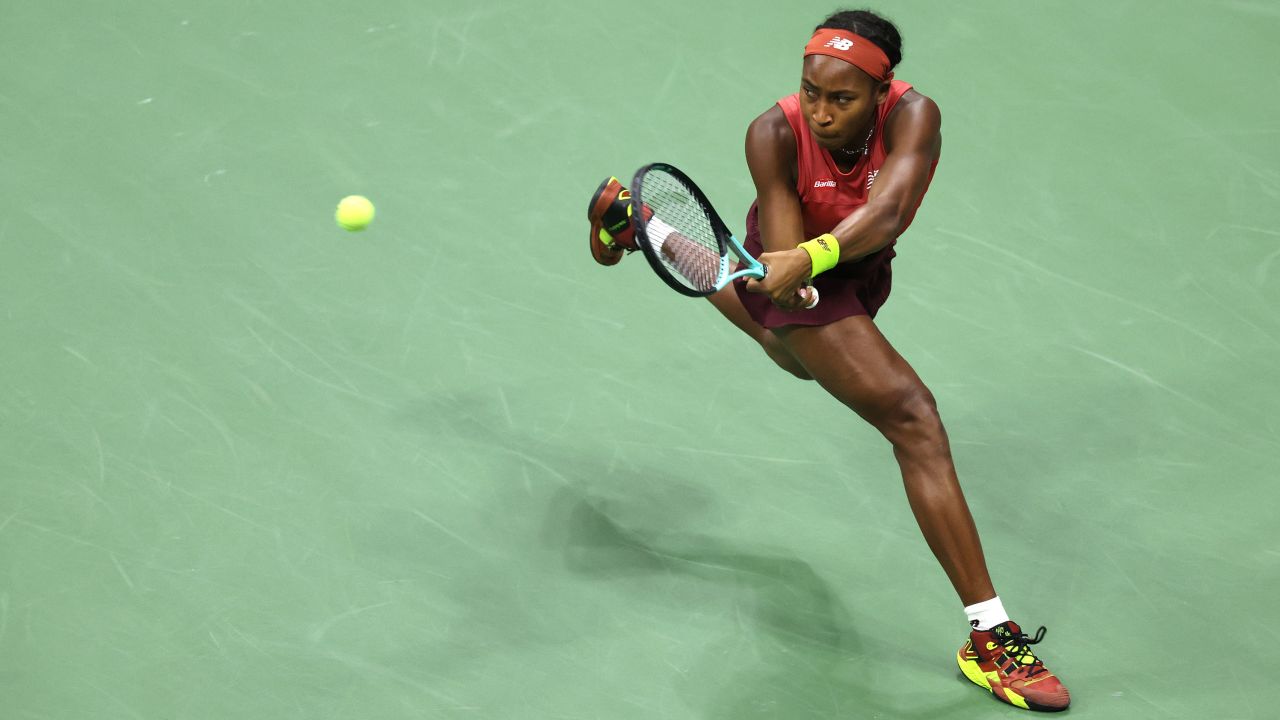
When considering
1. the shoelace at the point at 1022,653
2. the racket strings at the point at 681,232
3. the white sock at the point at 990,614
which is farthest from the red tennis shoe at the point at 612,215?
the shoelace at the point at 1022,653

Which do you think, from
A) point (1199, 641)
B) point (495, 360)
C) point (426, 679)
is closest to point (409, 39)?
point (495, 360)

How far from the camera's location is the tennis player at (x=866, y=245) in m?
3.90

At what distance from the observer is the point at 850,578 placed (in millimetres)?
4492

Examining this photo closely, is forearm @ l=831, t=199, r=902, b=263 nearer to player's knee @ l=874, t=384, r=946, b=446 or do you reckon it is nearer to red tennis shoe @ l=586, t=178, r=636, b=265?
player's knee @ l=874, t=384, r=946, b=446

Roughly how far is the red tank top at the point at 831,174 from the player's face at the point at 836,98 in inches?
3.3

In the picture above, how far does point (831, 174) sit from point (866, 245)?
31 cm

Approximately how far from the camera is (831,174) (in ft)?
13.6

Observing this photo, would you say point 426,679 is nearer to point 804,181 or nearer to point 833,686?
point 833,686

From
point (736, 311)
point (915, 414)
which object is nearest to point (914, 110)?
point (915, 414)

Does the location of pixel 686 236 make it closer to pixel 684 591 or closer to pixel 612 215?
pixel 612 215

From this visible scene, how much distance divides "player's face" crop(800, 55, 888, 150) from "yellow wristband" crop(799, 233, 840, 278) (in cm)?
30

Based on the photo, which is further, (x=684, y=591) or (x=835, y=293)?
(x=684, y=591)

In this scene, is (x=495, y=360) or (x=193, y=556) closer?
(x=193, y=556)

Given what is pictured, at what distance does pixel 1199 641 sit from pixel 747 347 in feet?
6.19
